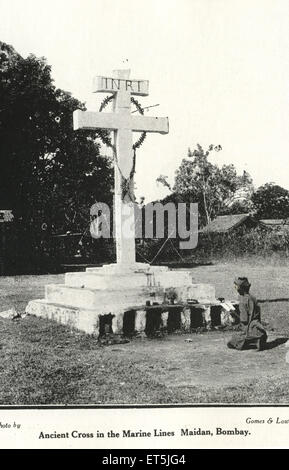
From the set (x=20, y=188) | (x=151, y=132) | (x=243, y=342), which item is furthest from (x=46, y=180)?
(x=243, y=342)

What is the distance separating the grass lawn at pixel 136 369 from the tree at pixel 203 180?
121 feet

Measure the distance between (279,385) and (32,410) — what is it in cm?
255

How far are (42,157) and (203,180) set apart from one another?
826 inches

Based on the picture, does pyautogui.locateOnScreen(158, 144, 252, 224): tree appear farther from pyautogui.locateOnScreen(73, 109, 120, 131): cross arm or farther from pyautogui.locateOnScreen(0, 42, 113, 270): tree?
pyautogui.locateOnScreen(73, 109, 120, 131): cross arm

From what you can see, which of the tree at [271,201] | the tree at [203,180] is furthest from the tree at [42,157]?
the tree at [271,201]

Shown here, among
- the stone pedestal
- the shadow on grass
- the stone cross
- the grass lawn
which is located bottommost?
the grass lawn

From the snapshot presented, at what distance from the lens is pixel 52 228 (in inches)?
1166

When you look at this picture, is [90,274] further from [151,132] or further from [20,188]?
[20,188]

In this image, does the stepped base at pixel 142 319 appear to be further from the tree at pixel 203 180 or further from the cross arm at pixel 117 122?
the tree at pixel 203 180

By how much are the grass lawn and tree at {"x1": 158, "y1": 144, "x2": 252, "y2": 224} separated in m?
36.8

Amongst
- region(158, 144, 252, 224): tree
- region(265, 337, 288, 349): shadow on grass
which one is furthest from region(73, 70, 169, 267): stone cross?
region(158, 144, 252, 224): tree

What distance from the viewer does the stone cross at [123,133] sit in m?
10.8

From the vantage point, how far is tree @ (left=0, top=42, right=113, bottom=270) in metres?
26.5

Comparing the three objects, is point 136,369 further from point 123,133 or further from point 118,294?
point 123,133
